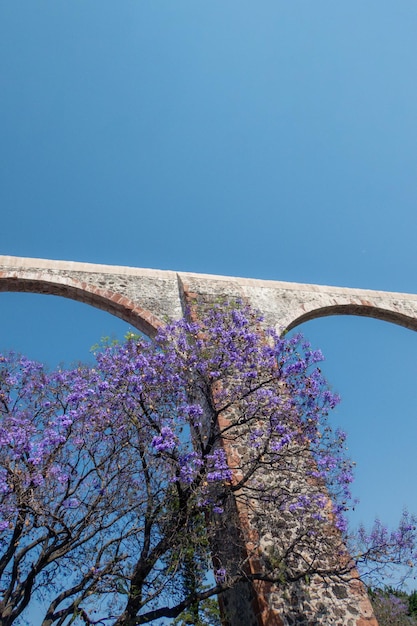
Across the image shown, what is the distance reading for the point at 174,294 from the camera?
22.9ft

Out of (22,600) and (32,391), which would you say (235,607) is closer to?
(22,600)

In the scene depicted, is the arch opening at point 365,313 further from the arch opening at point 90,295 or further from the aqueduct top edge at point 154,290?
the arch opening at point 90,295

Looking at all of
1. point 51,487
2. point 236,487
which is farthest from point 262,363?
point 51,487

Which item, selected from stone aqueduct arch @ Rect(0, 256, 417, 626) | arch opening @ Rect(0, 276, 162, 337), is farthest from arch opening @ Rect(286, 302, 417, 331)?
arch opening @ Rect(0, 276, 162, 337)

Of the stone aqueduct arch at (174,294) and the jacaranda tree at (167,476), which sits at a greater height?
the stone aqueduct arch at (174,294)

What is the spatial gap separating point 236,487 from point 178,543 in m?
0.64

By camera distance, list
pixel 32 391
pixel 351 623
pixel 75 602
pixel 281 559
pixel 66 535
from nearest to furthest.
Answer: pixel 75 602 → pixel 66 535 → pixel 281 559 → pixel 351 623 → pixel 32 391

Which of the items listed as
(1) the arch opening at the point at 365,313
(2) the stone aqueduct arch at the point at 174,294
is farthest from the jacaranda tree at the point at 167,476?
(1) the arch opening at the point at 365,313

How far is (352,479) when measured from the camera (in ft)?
15.3

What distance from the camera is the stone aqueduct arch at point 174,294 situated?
6.48m

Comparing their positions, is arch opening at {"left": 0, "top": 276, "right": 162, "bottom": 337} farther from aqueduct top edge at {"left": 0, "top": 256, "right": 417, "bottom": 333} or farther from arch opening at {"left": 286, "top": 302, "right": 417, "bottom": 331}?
arch opening at {"left": 286, "top": 302, "right": 417, "bottom": 331}

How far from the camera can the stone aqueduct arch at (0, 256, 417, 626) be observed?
6477 mm

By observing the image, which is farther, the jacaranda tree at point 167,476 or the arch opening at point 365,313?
the arch opening at point 365,313

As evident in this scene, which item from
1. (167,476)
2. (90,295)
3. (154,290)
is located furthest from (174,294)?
(167,476)
